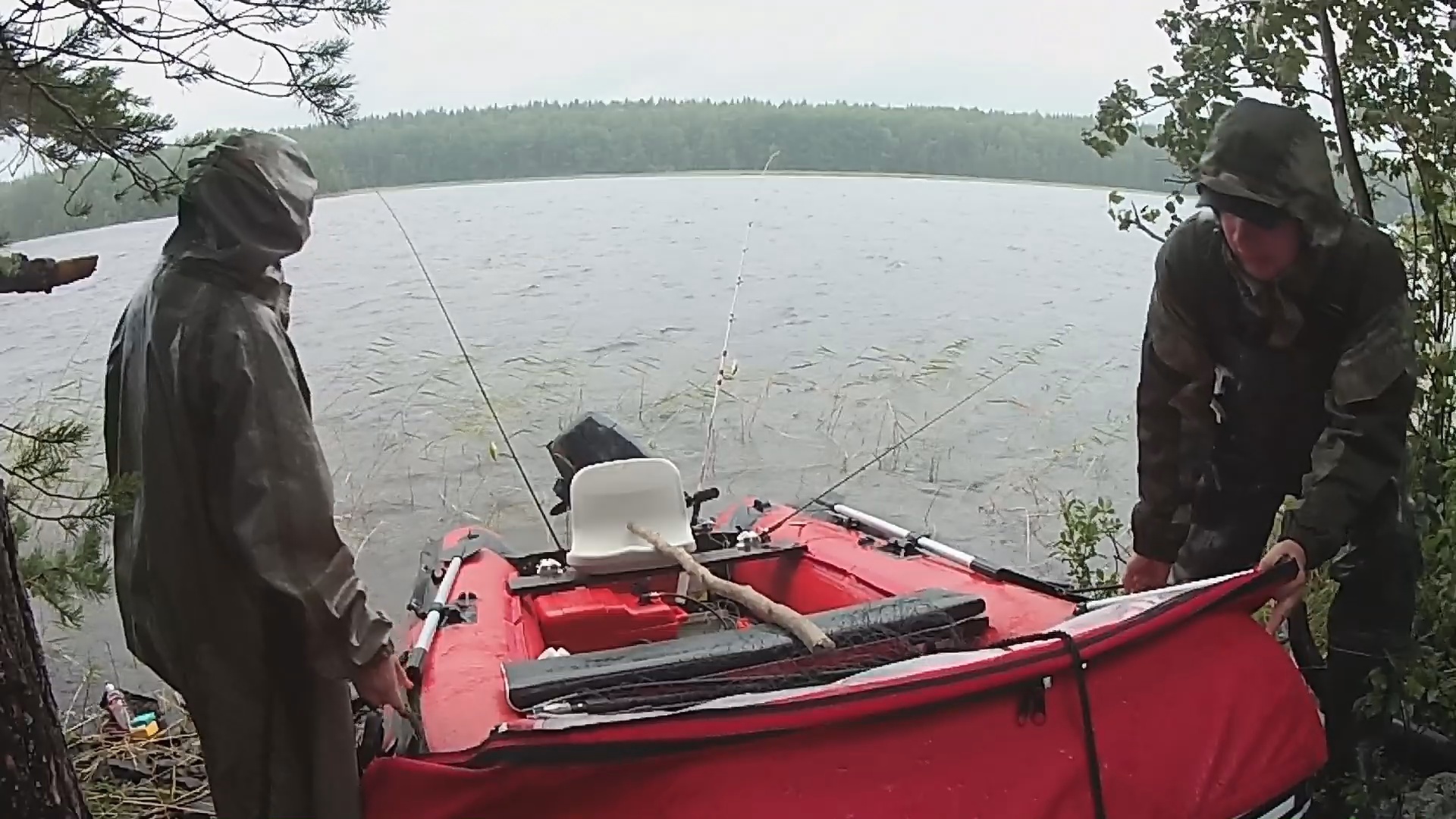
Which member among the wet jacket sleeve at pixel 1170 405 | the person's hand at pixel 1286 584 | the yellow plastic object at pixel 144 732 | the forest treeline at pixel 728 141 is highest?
the forest treeline at pixel 728 141

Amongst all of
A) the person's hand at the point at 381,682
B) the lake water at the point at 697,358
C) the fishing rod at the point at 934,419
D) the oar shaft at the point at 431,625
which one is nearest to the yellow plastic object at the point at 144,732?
the lake water at the point at 697,358

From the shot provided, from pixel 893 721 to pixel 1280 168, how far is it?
120 cm

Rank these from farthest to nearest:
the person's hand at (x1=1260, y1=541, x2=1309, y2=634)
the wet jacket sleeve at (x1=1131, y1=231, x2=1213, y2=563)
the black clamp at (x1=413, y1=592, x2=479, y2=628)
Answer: the black clamp at (x1=413, y1=592, x2=479, y2=628) < the wet jacket sleeve at (x1=1131, y1=231, x2=1213, y2=563) < the person's hand at (x1=1260, y1=541, x2=1309, y2=634)

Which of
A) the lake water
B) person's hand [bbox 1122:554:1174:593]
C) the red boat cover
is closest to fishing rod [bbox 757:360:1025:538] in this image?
the lake water

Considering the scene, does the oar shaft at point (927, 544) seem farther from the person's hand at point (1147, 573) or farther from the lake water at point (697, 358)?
the lake water at point (697, 358)

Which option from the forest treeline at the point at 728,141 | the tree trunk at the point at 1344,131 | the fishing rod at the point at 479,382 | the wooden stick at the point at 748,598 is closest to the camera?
the wooden stick at the point at 748,598

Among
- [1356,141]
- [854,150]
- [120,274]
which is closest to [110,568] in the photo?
[1356,141]

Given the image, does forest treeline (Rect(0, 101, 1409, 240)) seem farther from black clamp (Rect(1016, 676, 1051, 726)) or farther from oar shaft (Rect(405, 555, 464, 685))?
black clamp (Rect(1016, 676, 1051, 726))

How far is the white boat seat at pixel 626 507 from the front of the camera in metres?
3.39

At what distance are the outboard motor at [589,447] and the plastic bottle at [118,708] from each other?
A: 4.48 feet

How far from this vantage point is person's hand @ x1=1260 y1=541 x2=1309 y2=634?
82.3 inches

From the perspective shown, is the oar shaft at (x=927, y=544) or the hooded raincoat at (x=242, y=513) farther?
the oar shaft at (x=927, y=544)

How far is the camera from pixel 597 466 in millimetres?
3441

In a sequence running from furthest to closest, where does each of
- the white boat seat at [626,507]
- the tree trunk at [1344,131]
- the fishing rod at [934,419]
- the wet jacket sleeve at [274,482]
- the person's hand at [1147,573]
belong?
1. the fishing rod at [934,419]
2. the white boat seat at [626,507]
3. the tree trunk at [1344,131]
4. the person's hand at [1147,573]
5. the wet jacket sleeve at [274,482]
